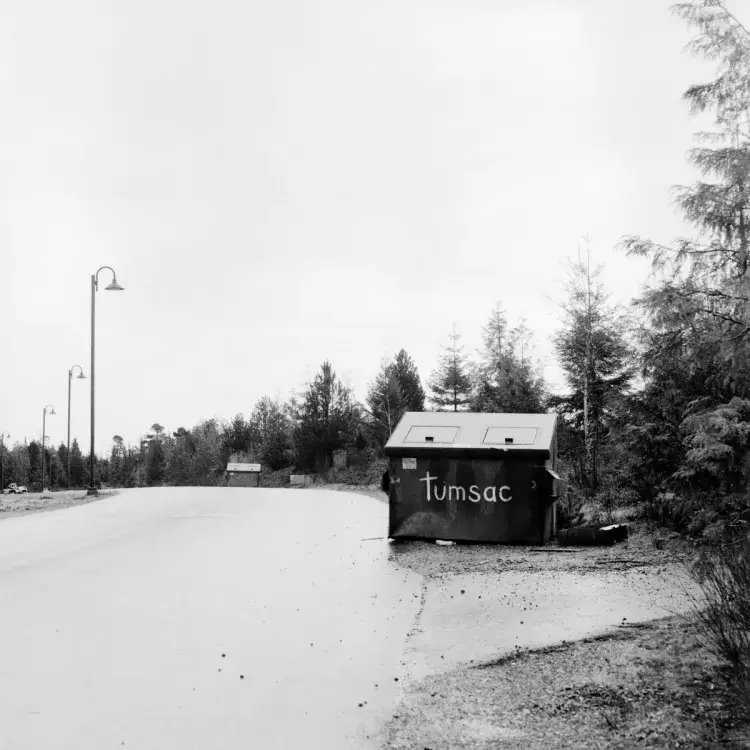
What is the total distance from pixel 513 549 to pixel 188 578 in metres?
4.87

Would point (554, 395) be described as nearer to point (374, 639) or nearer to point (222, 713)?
point (374, 639)

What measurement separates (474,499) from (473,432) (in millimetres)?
1241

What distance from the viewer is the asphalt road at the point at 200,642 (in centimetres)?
478

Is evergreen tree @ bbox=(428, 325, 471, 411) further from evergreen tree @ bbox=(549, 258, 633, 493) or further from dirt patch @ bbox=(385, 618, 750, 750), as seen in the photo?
dirt patch @ bbox=(385, 618, 750, 750)

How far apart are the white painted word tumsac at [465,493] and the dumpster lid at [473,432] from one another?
570mm

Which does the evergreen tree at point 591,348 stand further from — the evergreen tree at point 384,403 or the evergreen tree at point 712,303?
the evergreen tree at point 384,403

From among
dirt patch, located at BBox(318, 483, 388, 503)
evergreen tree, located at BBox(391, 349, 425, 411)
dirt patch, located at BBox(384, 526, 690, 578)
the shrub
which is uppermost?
evergreen tree, located at BBox(391, 349, 425, 411)

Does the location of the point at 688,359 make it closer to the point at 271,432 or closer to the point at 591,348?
the point at 591,348

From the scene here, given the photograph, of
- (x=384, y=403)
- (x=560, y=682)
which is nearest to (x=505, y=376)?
(x=384, y=403)

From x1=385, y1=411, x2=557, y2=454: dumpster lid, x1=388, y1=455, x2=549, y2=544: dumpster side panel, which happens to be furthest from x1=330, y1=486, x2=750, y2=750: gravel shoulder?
x1=385, y1=411, x2=557, y2=454: dumpster lid

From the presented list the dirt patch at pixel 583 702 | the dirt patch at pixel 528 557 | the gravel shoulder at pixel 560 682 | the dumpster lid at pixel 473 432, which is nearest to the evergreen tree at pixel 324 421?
the dumpster lid at pixel 473 432

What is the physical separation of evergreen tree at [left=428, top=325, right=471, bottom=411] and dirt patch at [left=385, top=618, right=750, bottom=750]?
44563 mm

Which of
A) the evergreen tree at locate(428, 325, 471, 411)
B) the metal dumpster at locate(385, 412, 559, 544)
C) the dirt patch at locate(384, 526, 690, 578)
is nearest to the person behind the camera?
the dirt patch at locate(384, 526, 690, 578)

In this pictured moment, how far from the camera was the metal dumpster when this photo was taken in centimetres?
1266
